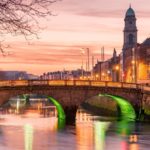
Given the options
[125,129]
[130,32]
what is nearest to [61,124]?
[125,129]

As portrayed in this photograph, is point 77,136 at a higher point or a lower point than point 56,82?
lower

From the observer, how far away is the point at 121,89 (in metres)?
58.0

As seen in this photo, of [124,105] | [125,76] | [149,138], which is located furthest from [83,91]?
[125,76]

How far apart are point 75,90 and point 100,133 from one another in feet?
45.0

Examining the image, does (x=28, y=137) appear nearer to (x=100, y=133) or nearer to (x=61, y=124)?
(x=100, y=133)

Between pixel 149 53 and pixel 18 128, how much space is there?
223 feet

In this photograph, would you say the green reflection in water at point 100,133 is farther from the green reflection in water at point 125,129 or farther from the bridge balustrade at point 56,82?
the bridge balustrade at point 56,82

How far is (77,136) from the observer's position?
1633 inches

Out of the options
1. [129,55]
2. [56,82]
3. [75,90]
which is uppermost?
[129,55]

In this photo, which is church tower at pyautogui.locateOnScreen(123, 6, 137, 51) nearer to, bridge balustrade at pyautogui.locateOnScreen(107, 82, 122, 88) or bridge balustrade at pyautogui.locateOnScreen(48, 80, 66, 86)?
bridge balustrade at pyautogui.locateOnScreen(107, 82, 122, 88)

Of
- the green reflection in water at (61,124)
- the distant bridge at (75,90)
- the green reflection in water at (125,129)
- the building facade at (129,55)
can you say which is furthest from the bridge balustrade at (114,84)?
the building facade at (129,55)

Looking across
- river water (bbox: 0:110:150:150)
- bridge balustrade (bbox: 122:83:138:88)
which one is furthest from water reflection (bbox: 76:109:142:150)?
bridge balustrade (bbox: 122:83:138:88)

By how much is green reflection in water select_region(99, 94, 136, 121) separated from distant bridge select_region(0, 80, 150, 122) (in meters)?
1.03

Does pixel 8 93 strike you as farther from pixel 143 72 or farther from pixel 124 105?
pixel 143 72
